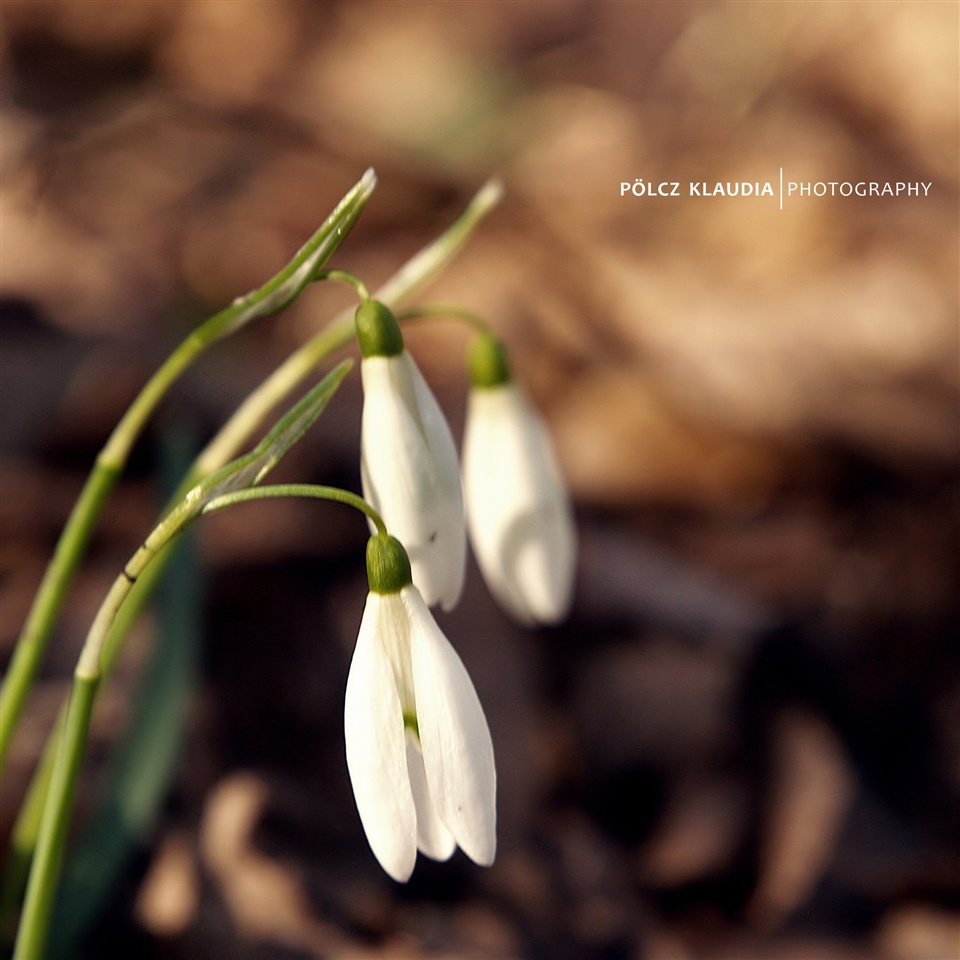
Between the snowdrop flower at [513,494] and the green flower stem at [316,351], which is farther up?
the green flower stem at [316,351]

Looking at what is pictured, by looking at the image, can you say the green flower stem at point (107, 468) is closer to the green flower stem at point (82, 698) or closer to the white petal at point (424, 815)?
the green flower stem at point (82, 698)

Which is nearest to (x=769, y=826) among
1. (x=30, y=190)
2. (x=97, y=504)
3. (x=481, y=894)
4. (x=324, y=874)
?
(x=481, y=894)

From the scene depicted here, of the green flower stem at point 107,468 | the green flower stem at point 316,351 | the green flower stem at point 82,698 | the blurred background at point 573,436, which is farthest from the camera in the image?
the blurred background at point 573,436

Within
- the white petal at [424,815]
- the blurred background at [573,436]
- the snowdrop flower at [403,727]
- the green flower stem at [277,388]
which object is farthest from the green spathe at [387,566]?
the blurred background at [573,436]

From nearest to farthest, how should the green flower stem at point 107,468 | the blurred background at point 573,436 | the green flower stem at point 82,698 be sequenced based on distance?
the green flower stem at point 82,698
the green flower stem at point 107,468
the blurred background at point 573,436

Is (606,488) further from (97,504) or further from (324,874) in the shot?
(97,504)

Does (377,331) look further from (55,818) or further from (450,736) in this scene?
(55,818)
